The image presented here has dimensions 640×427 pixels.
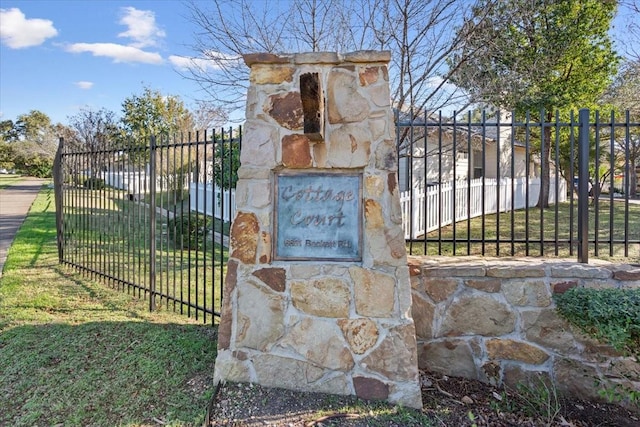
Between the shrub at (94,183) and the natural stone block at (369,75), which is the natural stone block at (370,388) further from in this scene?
the shrub at (94,183)

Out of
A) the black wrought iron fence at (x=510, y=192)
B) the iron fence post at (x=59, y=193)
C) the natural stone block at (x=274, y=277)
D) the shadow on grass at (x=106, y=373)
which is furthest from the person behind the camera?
the iron fence post at (x=59, y=193)

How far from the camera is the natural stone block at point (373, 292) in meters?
2.92

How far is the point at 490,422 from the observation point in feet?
9.21

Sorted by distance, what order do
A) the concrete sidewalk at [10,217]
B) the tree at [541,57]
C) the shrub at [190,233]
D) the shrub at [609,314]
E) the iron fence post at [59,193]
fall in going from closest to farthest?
the shrub at [609,314], the shrub at [190,233], the iron fence post at [59,193], the tree at [541,57], the concrete sidewalk at [10,217]

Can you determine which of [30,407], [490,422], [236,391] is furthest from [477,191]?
[30,407]

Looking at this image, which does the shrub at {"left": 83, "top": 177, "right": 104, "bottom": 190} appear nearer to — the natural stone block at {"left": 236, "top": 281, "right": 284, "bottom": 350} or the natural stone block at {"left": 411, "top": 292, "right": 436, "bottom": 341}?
the natural stone block at {"left": 236, "top": 281, "right": 284, "bottom": 350}

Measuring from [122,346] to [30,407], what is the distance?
0.89m

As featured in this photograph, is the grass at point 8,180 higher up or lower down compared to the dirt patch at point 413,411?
higher up

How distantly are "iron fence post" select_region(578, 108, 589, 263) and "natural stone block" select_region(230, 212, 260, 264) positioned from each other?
8.75 ft

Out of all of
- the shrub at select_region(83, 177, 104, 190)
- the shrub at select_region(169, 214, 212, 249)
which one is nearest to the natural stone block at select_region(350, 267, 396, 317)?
the shrub at select_region(169, 214, 212, 249)

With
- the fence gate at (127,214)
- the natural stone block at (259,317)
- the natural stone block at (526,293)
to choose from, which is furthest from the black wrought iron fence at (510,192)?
the fence gate at (127,214)

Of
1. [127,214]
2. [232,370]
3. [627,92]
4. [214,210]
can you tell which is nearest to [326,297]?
[232,370]

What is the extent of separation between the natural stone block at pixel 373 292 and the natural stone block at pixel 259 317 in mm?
593

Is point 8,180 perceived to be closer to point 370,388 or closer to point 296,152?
point 296,152
